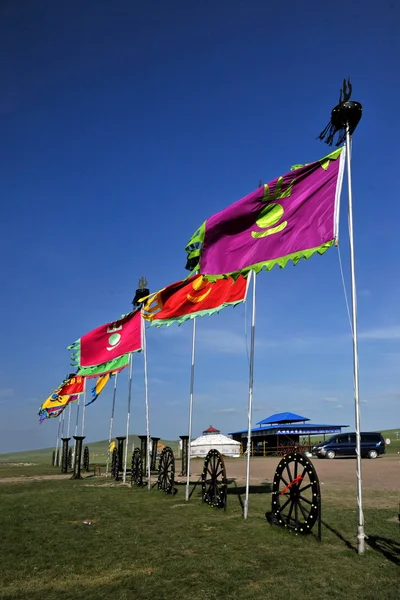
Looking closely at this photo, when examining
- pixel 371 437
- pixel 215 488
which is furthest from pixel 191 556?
pixel 371 437

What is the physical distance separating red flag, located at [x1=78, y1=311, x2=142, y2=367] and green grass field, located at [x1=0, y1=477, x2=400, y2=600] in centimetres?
698

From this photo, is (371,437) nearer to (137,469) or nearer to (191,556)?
(137,469)

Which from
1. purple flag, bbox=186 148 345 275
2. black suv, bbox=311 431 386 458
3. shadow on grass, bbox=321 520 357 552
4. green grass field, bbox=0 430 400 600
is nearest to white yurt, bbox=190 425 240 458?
black suv, bbox=311 431 386 458

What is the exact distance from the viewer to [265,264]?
863 cm

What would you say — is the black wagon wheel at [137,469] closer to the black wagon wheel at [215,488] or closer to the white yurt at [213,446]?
the black wagon wheel at [215,488]

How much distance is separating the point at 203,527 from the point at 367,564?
142 inches

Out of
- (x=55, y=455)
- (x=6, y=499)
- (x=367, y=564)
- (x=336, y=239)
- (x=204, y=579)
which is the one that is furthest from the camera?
(x=55, y=455)

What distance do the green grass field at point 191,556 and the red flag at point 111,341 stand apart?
275 inches

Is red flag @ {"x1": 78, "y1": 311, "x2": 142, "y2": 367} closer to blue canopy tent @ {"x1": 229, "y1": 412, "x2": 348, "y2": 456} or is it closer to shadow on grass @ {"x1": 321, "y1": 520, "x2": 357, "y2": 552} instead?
shadow on grass @ {"x1": 321, "y1": 520, "x2": 357, "y2": 552}

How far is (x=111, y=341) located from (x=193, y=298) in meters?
5.86

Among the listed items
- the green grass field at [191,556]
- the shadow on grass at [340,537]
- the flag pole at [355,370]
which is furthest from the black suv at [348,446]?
the flag pole at [355,370]

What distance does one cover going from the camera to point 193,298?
45.0 ft

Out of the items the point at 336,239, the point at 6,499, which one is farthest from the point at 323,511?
the point at 6,499

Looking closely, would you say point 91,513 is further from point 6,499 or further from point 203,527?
point 6,499
